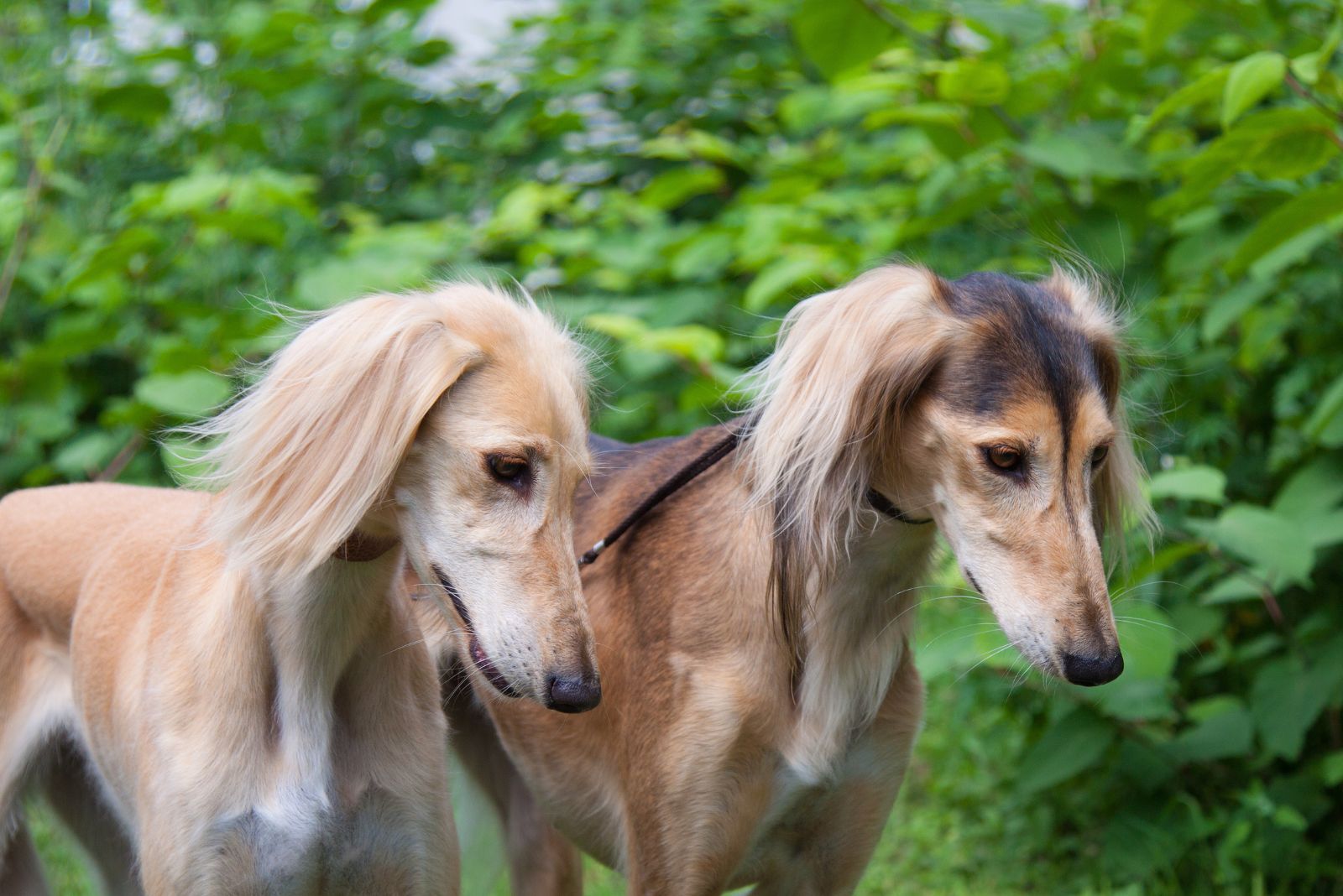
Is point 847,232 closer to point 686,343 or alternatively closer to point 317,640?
point 686,343

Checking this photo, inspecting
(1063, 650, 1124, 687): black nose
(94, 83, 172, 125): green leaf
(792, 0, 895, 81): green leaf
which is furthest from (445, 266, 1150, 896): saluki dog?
(94, 83, 172, 125): green leaf

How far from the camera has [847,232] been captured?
6430mm

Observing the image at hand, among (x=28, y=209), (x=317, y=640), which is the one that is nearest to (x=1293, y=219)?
(x=317, y=640)

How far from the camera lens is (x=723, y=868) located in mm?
3066

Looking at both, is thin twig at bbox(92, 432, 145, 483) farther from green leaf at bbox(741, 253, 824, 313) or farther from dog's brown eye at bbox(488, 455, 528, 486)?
dog's brown eye at bbox(488, 455, 528, 486)

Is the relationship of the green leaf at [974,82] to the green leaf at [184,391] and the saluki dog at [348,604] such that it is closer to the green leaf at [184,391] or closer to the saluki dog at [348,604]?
the saluki dog at [348,604]

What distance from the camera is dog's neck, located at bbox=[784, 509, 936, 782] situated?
10.1 ft

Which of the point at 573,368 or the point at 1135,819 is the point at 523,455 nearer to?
the point at 573,368

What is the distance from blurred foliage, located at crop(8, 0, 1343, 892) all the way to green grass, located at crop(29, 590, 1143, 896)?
28mm

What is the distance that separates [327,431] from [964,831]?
12.0 feet

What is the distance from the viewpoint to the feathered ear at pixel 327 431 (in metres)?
2.46

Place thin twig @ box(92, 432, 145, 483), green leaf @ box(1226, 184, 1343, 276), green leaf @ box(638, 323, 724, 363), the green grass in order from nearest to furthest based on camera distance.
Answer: green leaf @ box(1226, 184, 1343, 276) → the green grass → green leaf @ box(638, 323, 724, 363) → thin twig @ box(92, 432, 145, 483)

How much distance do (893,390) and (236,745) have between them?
4.76 feet

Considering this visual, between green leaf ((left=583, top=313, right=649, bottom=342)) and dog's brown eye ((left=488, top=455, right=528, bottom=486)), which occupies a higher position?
dog's brown eye ((left=488, top=455, right=528, bottom=486))
